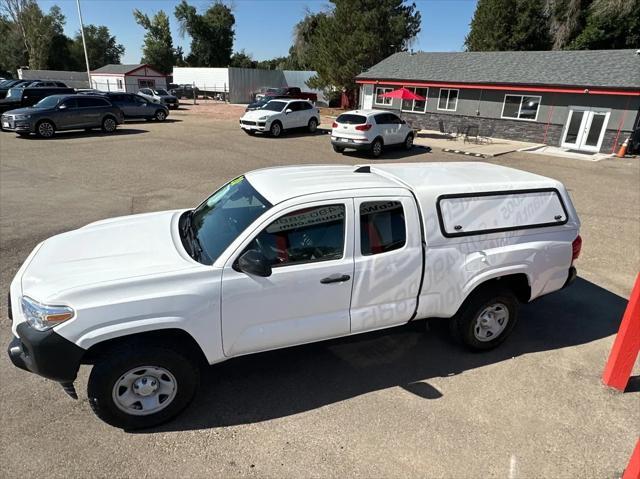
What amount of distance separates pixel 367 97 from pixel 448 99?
6.31 metres

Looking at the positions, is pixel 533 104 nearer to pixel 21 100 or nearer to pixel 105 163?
pixel 105 163

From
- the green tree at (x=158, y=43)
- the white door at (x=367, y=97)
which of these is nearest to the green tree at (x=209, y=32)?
the green tree at (x=158, y=43)

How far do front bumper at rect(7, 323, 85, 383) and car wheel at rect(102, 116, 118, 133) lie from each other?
18.1 metres

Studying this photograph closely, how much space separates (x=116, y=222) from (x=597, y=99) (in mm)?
22743

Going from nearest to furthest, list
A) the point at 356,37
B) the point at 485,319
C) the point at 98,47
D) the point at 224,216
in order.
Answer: the point at 224,216, the point at 485,319, the point at 356,37, the point at 98,47

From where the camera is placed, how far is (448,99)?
25.2 m

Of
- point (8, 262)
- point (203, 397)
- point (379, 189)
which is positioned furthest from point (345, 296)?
point (8, 262)

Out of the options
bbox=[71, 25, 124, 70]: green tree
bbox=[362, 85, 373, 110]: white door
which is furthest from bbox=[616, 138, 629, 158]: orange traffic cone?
bbox=[71, 25, 124, 70]: green tree

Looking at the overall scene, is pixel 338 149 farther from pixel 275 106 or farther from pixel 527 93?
pixel 527 93

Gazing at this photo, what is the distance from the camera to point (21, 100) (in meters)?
19.5

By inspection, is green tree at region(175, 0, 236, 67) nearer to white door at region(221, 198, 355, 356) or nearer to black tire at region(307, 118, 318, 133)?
black tire at region(307, 118, 318, 133)

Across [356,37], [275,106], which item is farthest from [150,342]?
[356,37]

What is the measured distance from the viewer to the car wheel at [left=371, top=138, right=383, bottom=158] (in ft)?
53.2

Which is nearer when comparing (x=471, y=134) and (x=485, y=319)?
(x=485, y=319)
